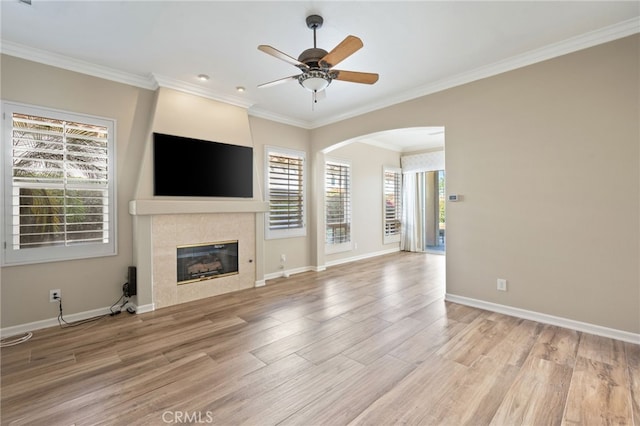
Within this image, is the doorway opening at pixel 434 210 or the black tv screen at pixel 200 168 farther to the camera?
the doorway opening at pixel 434 210

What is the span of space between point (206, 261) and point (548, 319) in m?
4.35

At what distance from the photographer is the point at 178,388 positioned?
2.09 metres

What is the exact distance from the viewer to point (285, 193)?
17.9ft

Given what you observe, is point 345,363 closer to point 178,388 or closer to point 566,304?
point 178,388

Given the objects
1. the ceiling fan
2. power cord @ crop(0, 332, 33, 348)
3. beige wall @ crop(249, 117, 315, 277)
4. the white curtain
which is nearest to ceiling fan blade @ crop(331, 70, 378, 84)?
the ceiling fan

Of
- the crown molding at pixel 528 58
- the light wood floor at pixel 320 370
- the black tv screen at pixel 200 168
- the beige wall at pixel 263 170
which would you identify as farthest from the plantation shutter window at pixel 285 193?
the light wood floor at pixel 320 370

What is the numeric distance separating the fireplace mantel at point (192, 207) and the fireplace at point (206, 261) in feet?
1.65

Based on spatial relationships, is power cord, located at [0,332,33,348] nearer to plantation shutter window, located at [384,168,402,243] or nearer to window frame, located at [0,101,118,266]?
window frame, located at [0,101,118,266]

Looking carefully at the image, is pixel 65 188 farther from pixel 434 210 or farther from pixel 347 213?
pixel 434 210

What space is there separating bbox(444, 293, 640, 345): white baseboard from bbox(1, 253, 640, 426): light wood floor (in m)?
0.11

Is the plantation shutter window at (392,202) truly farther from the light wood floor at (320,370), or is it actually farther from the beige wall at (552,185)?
the light wood floor at (320,370)

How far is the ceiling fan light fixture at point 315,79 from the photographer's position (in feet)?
8.61

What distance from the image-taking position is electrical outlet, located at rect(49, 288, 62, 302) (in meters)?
3.23

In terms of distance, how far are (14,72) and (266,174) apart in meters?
3.20
